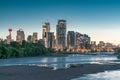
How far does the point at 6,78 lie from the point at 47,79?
6.09 metres

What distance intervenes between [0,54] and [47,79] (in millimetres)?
110950

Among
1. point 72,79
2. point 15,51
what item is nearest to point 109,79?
point 72,79

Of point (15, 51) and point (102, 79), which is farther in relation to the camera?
point (15, 51)

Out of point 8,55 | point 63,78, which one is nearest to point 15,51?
point 8,55

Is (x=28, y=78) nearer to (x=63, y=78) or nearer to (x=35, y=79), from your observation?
(x=35, y=79)

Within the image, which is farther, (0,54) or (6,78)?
(0,54)

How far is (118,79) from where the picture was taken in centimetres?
5825

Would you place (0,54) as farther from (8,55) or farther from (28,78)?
(28,78)

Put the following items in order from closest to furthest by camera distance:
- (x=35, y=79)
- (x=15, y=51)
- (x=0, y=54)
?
(x=35, y=79), (x=0, y=54), (x=15, y=51)

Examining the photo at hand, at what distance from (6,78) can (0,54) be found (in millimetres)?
110691

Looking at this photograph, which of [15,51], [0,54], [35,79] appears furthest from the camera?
[15,51]

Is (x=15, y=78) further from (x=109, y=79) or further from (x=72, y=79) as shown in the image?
(x=109, y=79)

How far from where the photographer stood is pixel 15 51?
189375mm

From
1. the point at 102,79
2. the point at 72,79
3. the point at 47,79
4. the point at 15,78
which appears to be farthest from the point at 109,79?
the point at 15,78
